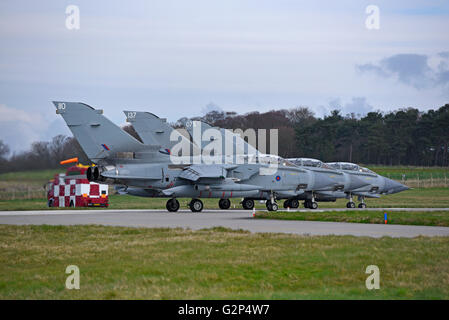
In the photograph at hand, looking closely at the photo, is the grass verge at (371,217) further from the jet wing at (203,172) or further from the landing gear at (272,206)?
the landing gear at (272,206)

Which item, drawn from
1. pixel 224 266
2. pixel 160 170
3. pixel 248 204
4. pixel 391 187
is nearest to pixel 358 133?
pixel 391 187

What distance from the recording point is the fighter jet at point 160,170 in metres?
26.6

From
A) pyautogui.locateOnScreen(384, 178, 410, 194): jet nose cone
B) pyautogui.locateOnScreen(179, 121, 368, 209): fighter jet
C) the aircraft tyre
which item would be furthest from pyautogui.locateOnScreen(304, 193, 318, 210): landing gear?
pyautogui.locateOnScreen(384, 178, 410, 194): jet nose cone

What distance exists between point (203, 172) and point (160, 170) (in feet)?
6.52

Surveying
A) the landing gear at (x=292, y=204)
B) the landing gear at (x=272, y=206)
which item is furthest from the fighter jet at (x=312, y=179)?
the landing gear at (x=272, y=206)

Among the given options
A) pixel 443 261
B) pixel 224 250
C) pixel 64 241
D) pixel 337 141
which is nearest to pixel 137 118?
pixel 64 241

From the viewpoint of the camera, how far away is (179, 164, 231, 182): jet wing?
92.2 feet

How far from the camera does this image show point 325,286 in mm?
9258

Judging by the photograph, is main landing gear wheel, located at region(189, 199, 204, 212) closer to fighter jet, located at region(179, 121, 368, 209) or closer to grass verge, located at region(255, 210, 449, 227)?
fighter jet, located at region(179, 121, 368, 209)

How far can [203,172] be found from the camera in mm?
28344

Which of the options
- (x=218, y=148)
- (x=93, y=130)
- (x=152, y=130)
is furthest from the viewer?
(x=218, y=148)

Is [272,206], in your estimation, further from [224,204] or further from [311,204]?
[311,204]

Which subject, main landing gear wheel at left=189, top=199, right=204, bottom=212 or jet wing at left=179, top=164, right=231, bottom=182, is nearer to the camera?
jet wing at left=179, top=164, right=231, bottom=182
